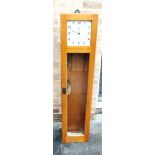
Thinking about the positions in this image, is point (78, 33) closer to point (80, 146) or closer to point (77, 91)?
point (77, 91)

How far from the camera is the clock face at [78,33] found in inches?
69.2

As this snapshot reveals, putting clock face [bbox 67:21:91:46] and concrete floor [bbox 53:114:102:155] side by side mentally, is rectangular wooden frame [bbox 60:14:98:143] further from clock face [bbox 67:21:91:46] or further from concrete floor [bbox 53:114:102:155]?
concrete floor [bbox 53:114:102:155]

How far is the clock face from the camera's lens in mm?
1757

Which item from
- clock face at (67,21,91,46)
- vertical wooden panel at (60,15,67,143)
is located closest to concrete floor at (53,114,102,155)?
vertical wooden panel at (60,15,67,143)

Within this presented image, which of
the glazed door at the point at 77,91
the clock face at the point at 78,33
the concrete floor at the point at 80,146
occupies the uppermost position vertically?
the clock face at the point at 78,33

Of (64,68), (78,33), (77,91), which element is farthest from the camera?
(77,91)

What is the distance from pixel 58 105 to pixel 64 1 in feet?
3.82

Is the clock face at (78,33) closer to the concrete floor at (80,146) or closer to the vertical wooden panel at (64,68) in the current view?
the vertical wooden panel at (64,68)

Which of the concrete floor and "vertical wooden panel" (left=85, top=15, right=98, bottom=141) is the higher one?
"vertical wooden panel" (left=85, top=15, right=98, bottom=141)

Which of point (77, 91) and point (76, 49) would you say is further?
point (77, 91)

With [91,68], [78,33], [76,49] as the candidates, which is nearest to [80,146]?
[91,68]

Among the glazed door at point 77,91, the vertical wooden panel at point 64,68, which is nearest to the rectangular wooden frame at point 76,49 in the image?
the vertical wooden panel at point 64,68

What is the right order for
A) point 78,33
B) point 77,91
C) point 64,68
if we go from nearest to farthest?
point 78,33
point 64,68
point 77,91

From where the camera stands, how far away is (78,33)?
5.82 ft
